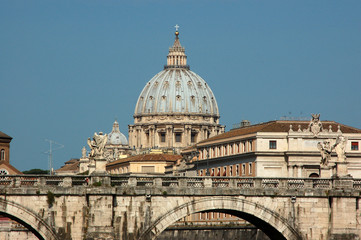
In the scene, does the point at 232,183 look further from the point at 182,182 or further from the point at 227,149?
the point at 227,149

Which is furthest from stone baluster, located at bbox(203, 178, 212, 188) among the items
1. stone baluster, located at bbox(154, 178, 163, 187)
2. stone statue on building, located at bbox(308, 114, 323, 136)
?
stone statue on building, located at bbox(308, 114, 323, 136)

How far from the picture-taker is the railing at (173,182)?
73812 millimetres

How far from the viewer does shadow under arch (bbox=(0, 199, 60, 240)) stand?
7281 centimetres

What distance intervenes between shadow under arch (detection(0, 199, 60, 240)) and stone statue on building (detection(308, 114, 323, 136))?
66933 millimetres

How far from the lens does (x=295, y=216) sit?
7762cm

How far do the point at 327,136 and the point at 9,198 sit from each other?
69531mm

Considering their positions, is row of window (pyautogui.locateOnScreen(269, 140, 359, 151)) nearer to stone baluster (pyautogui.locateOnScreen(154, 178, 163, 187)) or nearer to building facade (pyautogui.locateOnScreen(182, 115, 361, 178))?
building facade (pyautogui.locateOnScreen(182, 115, 361, 178))

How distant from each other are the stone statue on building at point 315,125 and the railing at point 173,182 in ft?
183

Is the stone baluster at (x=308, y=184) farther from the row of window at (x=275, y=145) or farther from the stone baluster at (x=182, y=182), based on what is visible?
the row of window at (x=275, y=145)

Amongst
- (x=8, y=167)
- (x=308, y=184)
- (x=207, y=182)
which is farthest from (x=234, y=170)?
(x=207, y=182)

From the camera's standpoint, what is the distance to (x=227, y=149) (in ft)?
486

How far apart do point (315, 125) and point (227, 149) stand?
15.5 meters

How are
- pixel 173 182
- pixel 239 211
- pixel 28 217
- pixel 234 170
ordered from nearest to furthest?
pixel 28 217
pixel 173 182
pixel 239 211
pixel 234 170

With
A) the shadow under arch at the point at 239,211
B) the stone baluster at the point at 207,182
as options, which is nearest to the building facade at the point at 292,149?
the shadow under arch at the point at 239,211
